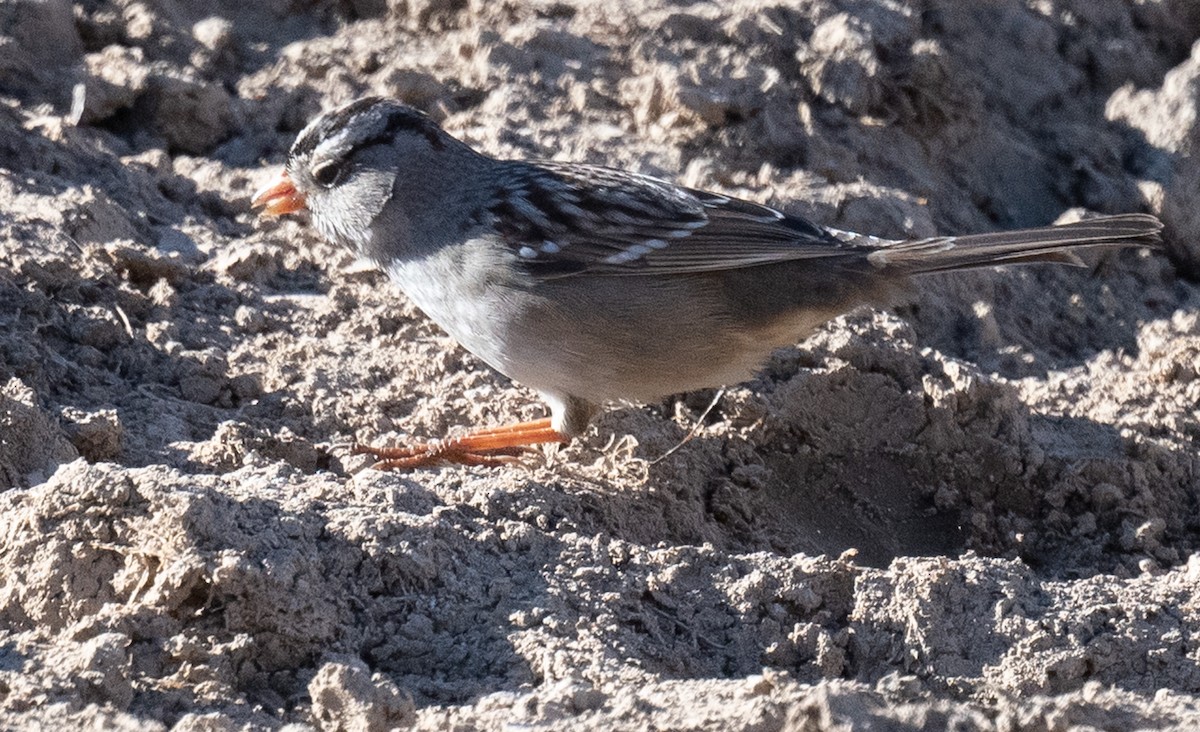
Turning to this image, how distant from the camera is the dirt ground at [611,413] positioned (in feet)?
12.8

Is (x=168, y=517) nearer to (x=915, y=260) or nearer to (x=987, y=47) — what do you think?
(x=915, y=260)

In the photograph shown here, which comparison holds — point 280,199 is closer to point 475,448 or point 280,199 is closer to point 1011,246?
point 475,448

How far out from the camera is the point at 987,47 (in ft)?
26.6

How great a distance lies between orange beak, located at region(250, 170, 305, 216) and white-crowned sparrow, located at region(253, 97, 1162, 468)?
122mm

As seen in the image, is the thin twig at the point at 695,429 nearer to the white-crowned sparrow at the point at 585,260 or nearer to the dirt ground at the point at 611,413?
the dirt ground at the point at 611,413

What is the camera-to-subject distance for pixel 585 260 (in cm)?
559

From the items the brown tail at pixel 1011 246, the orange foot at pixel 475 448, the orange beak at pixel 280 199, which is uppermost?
the orange beak at pixel 280 199

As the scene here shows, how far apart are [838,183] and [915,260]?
1.51 metres

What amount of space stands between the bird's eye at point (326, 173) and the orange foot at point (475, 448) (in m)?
1.14

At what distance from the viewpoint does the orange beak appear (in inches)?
238

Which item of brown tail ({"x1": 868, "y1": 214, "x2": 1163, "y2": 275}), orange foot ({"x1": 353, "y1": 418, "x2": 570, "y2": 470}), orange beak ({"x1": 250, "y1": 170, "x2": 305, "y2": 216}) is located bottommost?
orange foot ({"x1": 353, "y1": 418, "x2": 570, "y2": 470})

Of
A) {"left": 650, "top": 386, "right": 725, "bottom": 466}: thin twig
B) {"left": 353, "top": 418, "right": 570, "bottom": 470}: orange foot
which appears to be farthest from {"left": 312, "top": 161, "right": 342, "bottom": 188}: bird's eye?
{"left": 650, "top": 386, "right": 725, "bottom": 466}: thin twig

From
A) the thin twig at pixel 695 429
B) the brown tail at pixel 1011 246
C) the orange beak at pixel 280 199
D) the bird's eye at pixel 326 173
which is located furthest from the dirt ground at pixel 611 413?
the brown tail at pixel 1011 246

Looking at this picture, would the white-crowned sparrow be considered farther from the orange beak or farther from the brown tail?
the orange beak
